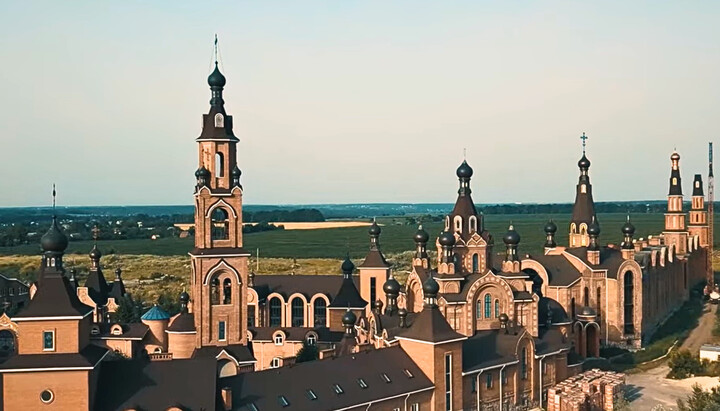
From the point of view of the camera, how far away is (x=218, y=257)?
3123 cm

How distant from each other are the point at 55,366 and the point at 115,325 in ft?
52.7

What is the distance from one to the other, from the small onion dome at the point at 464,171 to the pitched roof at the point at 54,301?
70.8 feet

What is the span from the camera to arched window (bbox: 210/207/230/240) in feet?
103

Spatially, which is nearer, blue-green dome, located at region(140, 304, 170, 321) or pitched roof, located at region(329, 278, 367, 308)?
blue-green dome, located at region(140, 304, 170, 321)

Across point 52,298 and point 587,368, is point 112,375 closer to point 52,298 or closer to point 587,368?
point 52,298

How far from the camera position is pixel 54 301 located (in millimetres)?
21875

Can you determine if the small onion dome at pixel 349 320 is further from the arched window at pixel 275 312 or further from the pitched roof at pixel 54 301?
the pitched roof at pixel 54 301

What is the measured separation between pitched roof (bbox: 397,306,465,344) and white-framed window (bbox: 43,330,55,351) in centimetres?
1251

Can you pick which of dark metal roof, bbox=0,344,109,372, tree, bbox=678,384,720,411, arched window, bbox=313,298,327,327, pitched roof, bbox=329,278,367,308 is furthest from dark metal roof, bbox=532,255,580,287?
dark metal roof, bbox=0,344,109,372

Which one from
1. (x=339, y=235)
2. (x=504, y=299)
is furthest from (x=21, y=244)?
(x=504, y=299)

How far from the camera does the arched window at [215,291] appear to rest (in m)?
31.4

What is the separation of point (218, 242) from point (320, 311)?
14.0 meters

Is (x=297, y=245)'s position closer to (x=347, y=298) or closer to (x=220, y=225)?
(x=347, y=298)

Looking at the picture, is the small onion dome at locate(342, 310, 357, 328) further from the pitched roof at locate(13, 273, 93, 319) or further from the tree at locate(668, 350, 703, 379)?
the tree at locate(668, 350, 703, 379)
